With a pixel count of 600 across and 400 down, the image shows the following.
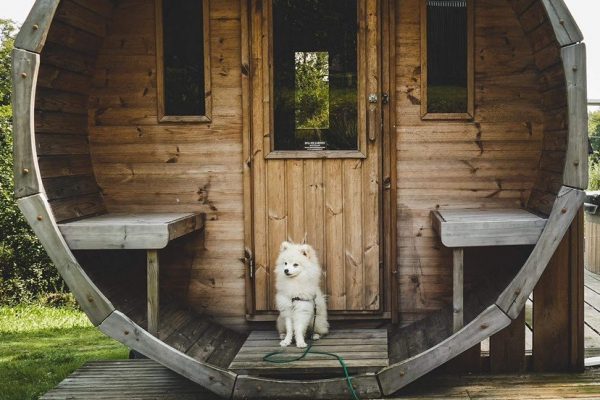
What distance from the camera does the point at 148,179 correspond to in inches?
215

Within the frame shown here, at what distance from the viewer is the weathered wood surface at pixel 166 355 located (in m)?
4.28

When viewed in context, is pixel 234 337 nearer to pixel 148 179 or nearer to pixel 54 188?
pixel 148 179

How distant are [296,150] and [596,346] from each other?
2988 millimetres

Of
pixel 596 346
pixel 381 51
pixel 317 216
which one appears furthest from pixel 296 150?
pixel 596 346

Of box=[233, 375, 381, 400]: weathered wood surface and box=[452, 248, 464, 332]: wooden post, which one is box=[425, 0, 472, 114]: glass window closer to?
box=[452, 248, 464, 332]: wooden post

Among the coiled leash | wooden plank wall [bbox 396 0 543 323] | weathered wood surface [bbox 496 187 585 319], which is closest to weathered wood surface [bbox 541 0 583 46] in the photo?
weathered wood surface [bbox 496 187 585 319]

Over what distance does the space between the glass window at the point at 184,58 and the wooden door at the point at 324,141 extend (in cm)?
44

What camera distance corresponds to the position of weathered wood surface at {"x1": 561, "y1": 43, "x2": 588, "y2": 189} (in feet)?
13.5

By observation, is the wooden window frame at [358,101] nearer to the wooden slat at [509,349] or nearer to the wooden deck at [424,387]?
the wooden slat at [509,349]

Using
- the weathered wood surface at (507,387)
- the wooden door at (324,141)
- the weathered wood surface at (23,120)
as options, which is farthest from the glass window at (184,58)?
the weathered wood surface at (507,387)

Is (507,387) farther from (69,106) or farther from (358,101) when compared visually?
(69,106)

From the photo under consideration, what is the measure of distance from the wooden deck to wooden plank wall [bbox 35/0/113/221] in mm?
1198

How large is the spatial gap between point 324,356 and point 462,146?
195 centimetres

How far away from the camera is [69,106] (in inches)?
202
